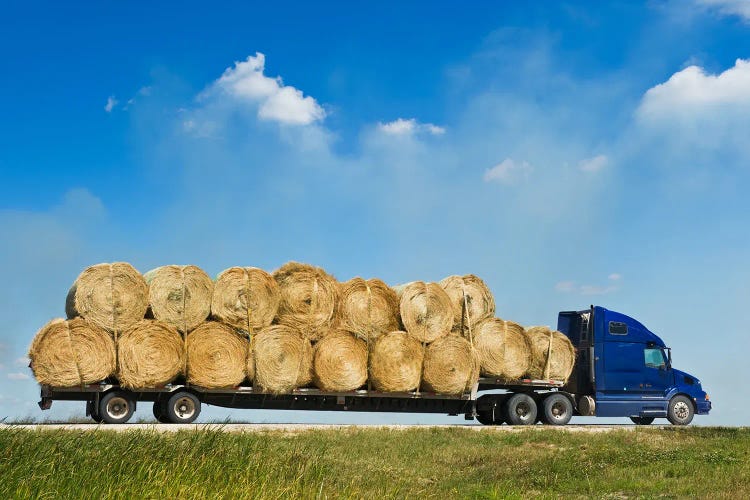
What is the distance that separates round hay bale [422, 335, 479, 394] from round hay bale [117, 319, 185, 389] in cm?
619

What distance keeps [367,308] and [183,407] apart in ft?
16.0

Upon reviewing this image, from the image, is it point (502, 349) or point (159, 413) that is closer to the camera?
point (159, 413)

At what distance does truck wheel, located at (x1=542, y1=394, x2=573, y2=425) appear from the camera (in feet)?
72.6

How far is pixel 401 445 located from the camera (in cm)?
1684

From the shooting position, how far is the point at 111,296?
57.9 ft

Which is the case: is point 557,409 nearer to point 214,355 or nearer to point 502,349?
point 502,349

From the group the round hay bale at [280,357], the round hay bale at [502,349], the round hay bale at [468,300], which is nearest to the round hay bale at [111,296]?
the round hay bale at [280,357]

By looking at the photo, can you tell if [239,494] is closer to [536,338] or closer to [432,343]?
[432,343]

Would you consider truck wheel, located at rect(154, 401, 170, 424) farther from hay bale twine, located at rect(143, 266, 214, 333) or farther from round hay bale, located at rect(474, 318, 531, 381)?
round hay bale, located at rect(474, 318, 531, 381)

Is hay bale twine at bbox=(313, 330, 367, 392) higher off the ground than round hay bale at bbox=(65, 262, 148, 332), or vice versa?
round hay bale at bbox=(65, 262, 148, 332)

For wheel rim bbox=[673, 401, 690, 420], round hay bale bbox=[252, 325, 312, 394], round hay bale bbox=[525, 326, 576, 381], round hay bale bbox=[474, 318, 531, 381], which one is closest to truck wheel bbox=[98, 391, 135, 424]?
round hay bale bbox=[252, 325, 312, 394]

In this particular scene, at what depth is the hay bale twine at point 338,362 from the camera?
62.4ft

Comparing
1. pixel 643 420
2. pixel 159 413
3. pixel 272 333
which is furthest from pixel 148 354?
pixel 643 420


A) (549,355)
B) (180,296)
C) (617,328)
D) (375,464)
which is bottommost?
(375,464)
